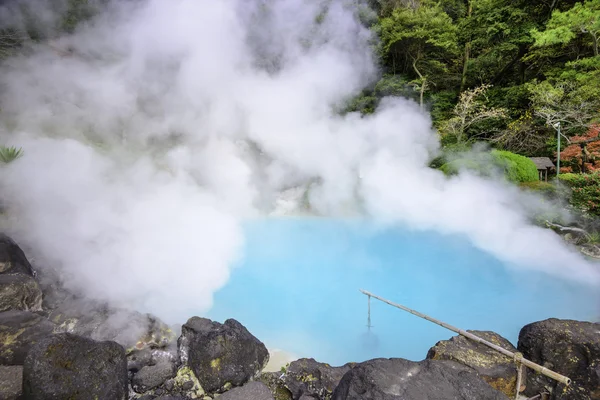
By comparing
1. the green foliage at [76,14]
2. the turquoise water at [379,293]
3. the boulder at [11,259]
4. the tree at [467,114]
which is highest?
the green foliage at [76,14]

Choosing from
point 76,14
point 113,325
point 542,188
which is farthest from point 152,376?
point 542,188

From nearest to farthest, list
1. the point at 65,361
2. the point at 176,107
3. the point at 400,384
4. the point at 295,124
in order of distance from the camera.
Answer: the point at 400,384 < the point at 65,361 < the point at 176,107 < the point at 295,124

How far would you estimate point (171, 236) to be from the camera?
5.43 m

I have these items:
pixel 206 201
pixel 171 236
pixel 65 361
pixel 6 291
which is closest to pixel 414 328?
pixel 65 361

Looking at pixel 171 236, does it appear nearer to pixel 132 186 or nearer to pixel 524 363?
pixel 132 186

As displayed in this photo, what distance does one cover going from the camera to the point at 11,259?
13.0ft

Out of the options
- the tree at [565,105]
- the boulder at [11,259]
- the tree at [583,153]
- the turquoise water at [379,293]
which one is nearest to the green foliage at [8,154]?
the boulder at [11,259]

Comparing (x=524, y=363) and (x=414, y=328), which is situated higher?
(x=524, y=363)

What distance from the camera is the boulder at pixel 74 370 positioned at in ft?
6.93

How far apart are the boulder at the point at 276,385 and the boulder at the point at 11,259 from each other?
3521 millimetres

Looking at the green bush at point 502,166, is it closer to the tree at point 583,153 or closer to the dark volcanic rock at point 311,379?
the tree at point 583,153

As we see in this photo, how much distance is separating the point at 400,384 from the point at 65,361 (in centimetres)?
240

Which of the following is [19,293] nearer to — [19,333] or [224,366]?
[19,333]

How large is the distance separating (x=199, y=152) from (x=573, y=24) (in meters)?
11.1
